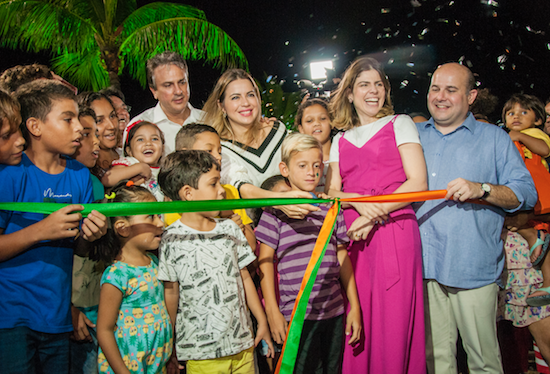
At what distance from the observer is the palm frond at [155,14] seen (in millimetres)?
10273

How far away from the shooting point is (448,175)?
3.02 metres

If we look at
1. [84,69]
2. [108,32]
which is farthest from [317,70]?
[84,69]

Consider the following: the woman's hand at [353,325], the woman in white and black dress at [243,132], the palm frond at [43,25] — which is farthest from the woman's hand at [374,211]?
the palm frond at [43,25]

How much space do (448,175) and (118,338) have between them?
2.50 metres

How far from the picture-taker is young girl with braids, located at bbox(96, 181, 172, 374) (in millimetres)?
2340

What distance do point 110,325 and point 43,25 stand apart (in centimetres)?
950

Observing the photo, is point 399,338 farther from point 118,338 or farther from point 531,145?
point 531,145

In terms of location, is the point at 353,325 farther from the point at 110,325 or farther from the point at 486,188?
the point at 110,325

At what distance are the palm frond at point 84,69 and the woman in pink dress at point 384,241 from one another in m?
10.1

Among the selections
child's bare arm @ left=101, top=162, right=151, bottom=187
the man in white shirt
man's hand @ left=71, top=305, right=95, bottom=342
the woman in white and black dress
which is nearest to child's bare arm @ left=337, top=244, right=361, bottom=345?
the woman in white and black dress

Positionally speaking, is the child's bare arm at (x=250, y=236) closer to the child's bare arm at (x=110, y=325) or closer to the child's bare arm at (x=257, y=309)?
the child's bare arm at (x=257, y=309)

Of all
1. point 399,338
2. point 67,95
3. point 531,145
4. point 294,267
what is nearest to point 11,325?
point 67,95

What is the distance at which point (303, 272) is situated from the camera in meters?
2.71

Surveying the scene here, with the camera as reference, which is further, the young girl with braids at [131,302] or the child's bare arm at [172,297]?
the child's bare arm at [172,297]
